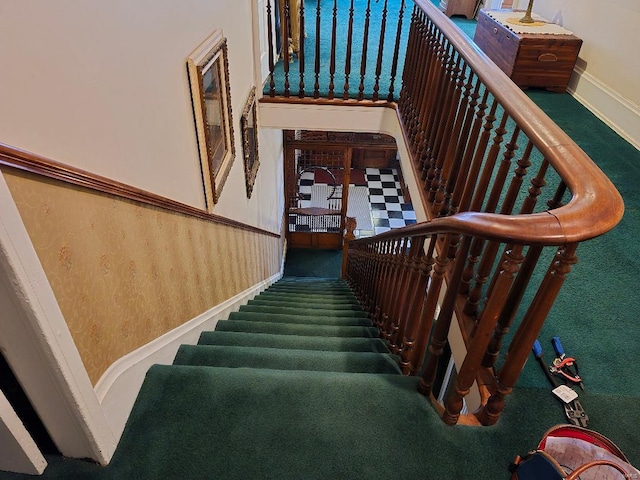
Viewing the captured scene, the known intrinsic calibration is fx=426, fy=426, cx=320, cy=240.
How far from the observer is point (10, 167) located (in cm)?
81

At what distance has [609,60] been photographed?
10.9 ft

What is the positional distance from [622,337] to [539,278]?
0.40m

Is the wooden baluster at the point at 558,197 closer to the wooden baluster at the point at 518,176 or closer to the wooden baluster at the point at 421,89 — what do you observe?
the wooden baluster at the point at 518,176

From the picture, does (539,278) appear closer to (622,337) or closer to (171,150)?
(622,337)

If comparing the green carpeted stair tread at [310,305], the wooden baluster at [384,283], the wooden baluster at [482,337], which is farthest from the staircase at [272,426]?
the green carpeted stair tread at [310,305]

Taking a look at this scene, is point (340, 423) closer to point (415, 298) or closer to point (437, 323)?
point (437, 323)

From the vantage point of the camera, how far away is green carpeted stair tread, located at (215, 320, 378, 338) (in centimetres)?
259

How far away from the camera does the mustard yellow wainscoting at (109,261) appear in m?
0.95

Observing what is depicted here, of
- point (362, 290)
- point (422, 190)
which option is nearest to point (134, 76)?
point (422, 190)

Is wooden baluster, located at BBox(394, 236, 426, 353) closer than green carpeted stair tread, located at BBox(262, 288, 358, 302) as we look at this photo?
Yes

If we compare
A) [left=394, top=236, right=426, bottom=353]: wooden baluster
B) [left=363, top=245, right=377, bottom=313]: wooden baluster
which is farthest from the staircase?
[left=363, top=245, right=377, bottom=313]: wooden baluster

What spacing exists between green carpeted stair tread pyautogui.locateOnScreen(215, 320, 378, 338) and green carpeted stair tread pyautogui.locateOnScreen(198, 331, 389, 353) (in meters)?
0.29

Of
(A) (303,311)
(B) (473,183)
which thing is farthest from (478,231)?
(A) (303,311)

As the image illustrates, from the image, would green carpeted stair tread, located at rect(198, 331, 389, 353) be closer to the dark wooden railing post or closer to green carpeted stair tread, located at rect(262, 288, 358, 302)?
green carpeted stair tread, located at rect(262, 288, 358, 302)
